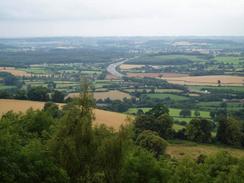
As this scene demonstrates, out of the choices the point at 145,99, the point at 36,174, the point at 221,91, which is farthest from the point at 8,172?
the point at 221,91

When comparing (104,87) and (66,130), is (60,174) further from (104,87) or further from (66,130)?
(104,87)

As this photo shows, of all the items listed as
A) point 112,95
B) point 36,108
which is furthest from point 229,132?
point 112,95

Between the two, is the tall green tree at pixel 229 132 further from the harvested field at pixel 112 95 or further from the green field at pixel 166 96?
the harvested field at pixel 112 95

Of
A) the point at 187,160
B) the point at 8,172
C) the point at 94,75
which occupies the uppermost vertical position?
the point at 8,172

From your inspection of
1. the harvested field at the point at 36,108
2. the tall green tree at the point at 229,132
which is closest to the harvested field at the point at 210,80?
the harvested field at the point at 36,108

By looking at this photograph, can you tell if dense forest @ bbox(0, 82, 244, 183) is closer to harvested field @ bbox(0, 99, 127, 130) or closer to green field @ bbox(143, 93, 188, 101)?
harvested field @ bbox(0, 99, 127, 130)

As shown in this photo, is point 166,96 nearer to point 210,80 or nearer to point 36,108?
point 210,80
